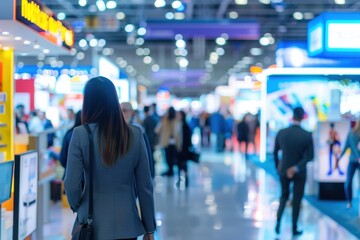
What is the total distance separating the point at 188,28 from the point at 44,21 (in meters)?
8.73

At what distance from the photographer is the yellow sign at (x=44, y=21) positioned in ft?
22.2

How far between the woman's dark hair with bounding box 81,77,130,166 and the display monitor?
1233 mm

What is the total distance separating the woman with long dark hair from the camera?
2967 mm

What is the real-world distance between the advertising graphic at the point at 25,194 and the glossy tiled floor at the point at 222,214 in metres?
1.71

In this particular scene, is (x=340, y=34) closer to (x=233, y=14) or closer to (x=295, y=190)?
(x=295, y=190)

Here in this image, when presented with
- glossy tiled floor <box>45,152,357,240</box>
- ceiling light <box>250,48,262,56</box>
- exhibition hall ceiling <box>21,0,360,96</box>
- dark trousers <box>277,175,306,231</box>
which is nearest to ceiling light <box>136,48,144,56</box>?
exhibition hall ceiling <box>21,0,360,96</box>

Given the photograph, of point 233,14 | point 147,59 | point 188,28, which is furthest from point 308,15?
point 147,59

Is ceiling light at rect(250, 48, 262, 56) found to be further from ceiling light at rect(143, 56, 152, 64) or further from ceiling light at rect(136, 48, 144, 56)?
ceiling light at rect(143, 56, 152, 64)

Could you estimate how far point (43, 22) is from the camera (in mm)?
7617

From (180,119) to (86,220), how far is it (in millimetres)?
8671

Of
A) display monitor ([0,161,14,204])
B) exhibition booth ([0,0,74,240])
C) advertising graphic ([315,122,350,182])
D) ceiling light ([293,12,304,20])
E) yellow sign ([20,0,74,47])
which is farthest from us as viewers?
ceiling light ([293,12,304,20])

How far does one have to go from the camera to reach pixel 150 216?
3.07 metres

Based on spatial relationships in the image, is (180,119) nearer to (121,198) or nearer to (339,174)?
(339,174)

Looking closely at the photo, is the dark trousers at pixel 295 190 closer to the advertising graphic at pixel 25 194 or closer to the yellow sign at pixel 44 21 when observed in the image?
the advertising graphic at pixel 25 194
